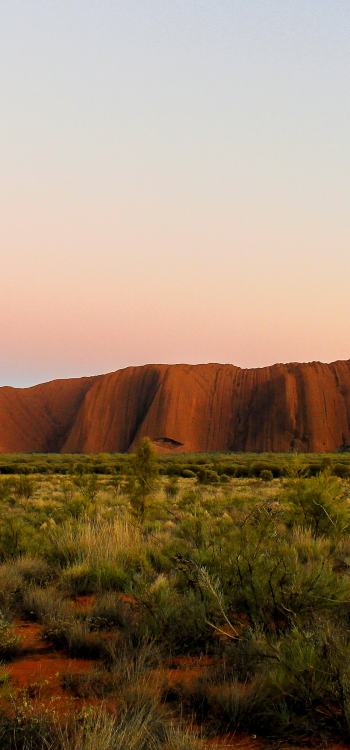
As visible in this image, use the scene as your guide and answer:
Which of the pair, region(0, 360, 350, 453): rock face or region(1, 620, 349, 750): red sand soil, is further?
region(0, 360, 350, 453): rock face

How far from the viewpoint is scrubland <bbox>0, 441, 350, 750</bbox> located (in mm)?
3568

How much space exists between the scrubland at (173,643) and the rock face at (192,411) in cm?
7889

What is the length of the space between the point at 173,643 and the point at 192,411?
302 ft

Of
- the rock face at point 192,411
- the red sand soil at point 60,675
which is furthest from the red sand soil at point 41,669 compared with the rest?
the rock face at point 192,411

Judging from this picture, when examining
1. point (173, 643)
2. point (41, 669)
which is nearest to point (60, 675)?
point (41, 669)

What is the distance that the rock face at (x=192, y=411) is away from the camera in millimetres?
90562

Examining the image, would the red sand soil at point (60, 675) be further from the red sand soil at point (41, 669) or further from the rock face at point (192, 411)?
the rock face at point (192, 411)

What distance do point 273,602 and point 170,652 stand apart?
3.11 ft

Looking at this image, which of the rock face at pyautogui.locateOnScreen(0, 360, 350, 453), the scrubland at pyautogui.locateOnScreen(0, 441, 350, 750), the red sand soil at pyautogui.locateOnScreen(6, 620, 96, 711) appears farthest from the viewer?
the rock face at pyautogui.locateOnScreen(0, 360, 350, 453)

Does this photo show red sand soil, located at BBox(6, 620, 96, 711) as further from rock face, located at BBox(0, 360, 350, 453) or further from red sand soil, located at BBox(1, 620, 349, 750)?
rock face, located at BBox(0, 360, 350, 453)

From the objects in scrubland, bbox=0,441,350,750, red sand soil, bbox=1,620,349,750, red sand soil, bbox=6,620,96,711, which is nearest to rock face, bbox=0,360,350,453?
scrubland, bbox=0,441,350,750

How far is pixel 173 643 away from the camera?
17.2ft

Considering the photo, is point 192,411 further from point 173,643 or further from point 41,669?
point 41,669

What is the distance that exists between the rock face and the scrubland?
78.9 meters
